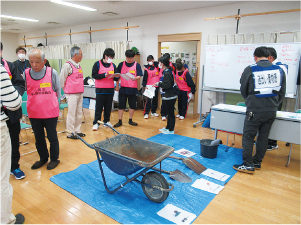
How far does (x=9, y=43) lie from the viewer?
11305 millimetres

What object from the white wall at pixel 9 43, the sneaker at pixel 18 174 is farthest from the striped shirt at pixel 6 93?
the white wall at pixel 9 43

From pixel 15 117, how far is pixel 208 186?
231 cm

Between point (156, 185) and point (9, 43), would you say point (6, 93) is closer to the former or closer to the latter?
point (156, 185)

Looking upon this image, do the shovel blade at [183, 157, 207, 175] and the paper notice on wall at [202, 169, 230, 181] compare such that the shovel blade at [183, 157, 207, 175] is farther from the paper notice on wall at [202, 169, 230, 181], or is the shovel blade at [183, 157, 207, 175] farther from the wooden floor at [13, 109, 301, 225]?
the wooden floor at [13, 109, 301, 225]

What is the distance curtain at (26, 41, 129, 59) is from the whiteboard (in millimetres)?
3220

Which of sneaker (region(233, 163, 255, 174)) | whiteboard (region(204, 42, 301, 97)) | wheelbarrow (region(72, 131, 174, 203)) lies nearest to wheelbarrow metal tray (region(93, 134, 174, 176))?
wheelbarrow (region(72, 131, 174, 203))

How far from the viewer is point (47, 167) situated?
2799mm

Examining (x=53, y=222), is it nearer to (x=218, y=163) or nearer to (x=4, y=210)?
(x=4, y=210)

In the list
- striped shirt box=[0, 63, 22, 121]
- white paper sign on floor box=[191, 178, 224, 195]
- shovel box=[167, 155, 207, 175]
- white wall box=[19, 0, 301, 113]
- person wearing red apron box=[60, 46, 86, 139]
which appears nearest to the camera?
striped shirt box=[0, 63, 22, 121]

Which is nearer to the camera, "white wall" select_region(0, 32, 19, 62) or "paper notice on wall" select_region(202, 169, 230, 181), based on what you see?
"paper notice on wall" select_region(202, 169, 230, 181)

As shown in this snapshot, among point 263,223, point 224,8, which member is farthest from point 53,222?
point 224,8

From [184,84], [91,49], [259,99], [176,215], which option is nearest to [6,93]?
[176,215]

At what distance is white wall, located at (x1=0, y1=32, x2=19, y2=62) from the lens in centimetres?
1108

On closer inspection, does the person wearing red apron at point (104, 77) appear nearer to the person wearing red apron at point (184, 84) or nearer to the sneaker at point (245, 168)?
the person wearing red apron at point (184, 84)
